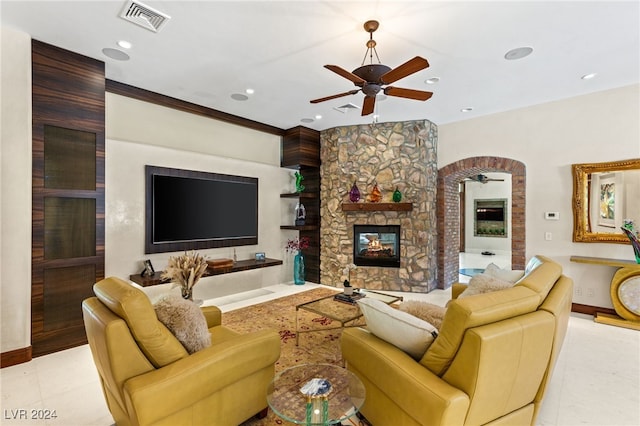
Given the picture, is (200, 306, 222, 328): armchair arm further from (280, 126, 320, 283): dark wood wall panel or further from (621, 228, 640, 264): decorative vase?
(621, 228, 640, 264): decorative vase

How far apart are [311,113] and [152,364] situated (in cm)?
444

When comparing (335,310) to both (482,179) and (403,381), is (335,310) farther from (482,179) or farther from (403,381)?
(482,179)

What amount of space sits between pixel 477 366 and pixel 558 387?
5.95ft

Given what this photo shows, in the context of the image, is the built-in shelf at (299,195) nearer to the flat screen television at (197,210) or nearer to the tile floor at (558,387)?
the flat screen television at (197,210)

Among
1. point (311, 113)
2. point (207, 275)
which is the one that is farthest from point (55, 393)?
point (311, 113)

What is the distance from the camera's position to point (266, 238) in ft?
19.5

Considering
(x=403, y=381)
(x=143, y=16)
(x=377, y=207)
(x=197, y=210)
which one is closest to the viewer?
(x=403, y=381)

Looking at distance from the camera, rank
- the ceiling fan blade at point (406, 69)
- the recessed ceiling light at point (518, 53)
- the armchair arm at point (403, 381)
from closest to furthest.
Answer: the armchair arm at point (403, 381) < the ceiling fan blade at point (406, 69) < the recessed ceiling light at point (518, 53)

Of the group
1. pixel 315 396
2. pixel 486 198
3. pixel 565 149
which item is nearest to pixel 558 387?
pixel 315 396

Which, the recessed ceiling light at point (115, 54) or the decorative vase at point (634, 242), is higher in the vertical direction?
the recessed ceiling light at point (115, 54)

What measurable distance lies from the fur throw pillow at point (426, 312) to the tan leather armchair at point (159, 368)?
105cm

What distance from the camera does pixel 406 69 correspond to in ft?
8.63

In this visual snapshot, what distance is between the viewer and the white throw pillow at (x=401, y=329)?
1.76m

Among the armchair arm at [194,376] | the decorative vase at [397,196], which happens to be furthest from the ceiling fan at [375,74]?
the decorative vase at [397,196]
